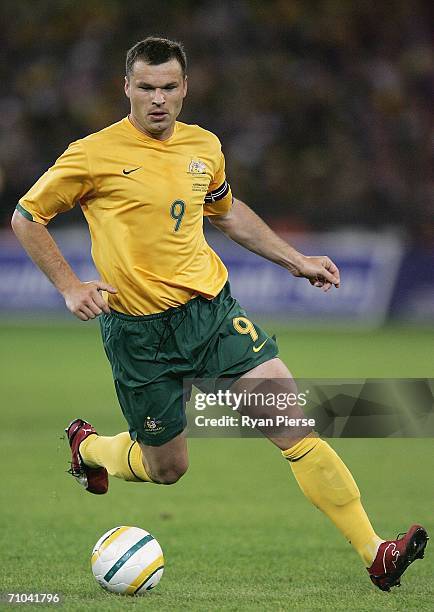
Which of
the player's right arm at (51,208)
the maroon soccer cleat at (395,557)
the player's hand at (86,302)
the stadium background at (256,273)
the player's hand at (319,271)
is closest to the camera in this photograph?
the player's hand at (86,302)

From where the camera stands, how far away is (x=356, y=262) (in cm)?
1656

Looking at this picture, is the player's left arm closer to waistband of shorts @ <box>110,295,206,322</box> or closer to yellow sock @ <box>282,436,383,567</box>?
waistband of shorts @ <box>110,295,206,322</box>

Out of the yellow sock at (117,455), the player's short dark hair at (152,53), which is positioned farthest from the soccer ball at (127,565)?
the player's short dark hair at (152,53)

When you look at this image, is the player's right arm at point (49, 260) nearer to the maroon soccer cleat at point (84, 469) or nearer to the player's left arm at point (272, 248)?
the player's left arm at point (272, 248)

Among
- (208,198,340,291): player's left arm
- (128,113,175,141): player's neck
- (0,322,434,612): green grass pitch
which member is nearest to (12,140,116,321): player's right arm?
(128,113,175,141): player's neck

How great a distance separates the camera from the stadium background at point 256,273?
5.44 meters

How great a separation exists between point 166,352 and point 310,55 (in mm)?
17110

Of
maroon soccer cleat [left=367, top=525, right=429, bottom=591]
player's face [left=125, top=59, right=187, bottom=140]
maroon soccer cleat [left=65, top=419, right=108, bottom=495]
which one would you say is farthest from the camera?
maroon soccer cleat [left=65, top=419, right=108, bottom=495]

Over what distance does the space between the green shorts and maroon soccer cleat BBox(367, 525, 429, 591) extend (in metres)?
0.93

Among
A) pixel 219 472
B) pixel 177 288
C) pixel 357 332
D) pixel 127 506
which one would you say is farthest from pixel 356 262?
pixel 177 288

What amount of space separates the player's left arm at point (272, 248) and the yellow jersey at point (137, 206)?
0.38 metres

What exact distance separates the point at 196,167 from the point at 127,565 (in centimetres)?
169

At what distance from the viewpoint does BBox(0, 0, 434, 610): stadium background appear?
5438mm

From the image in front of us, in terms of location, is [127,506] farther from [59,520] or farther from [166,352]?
[166,352]
